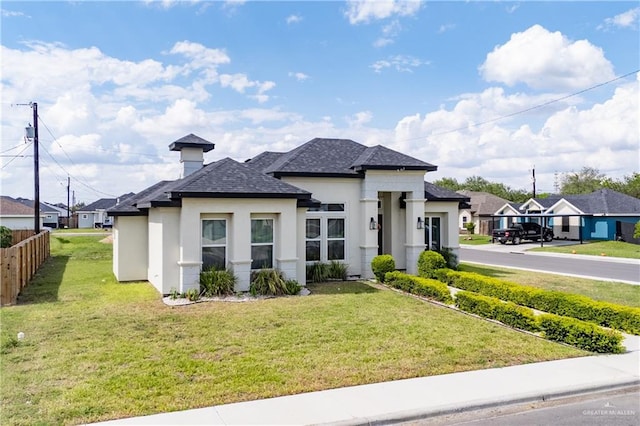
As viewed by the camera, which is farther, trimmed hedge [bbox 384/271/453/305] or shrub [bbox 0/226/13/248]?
shrub [bbox 0/226/13/248]

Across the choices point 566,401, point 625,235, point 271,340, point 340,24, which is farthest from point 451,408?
point 625,235

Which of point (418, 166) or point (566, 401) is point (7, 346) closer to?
point (566, 401)

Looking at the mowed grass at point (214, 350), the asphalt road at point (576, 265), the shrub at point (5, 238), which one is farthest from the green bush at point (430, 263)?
the shrub at point (5, 238)

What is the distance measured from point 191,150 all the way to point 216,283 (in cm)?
652

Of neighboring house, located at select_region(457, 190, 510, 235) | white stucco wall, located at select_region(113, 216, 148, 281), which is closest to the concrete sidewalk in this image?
white stucco wall, located at select_region(113, 216, 148, 281)

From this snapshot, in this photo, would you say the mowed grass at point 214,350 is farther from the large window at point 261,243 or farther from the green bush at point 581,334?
the large window at point 261,243

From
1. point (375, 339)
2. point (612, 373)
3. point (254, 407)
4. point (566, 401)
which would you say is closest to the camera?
point (254, 407)

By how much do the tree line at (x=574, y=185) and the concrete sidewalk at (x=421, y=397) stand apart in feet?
180

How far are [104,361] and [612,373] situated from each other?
769cm

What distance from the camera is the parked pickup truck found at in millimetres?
36969

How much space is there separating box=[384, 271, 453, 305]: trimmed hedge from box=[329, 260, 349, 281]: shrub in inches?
60.4

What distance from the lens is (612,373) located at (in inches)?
268

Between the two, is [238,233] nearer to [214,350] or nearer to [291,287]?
[291,287]

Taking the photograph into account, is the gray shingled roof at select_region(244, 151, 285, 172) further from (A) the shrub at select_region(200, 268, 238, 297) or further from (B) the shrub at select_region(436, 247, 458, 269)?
(B) the shrub at select_region(436, 247, 458, 269)
